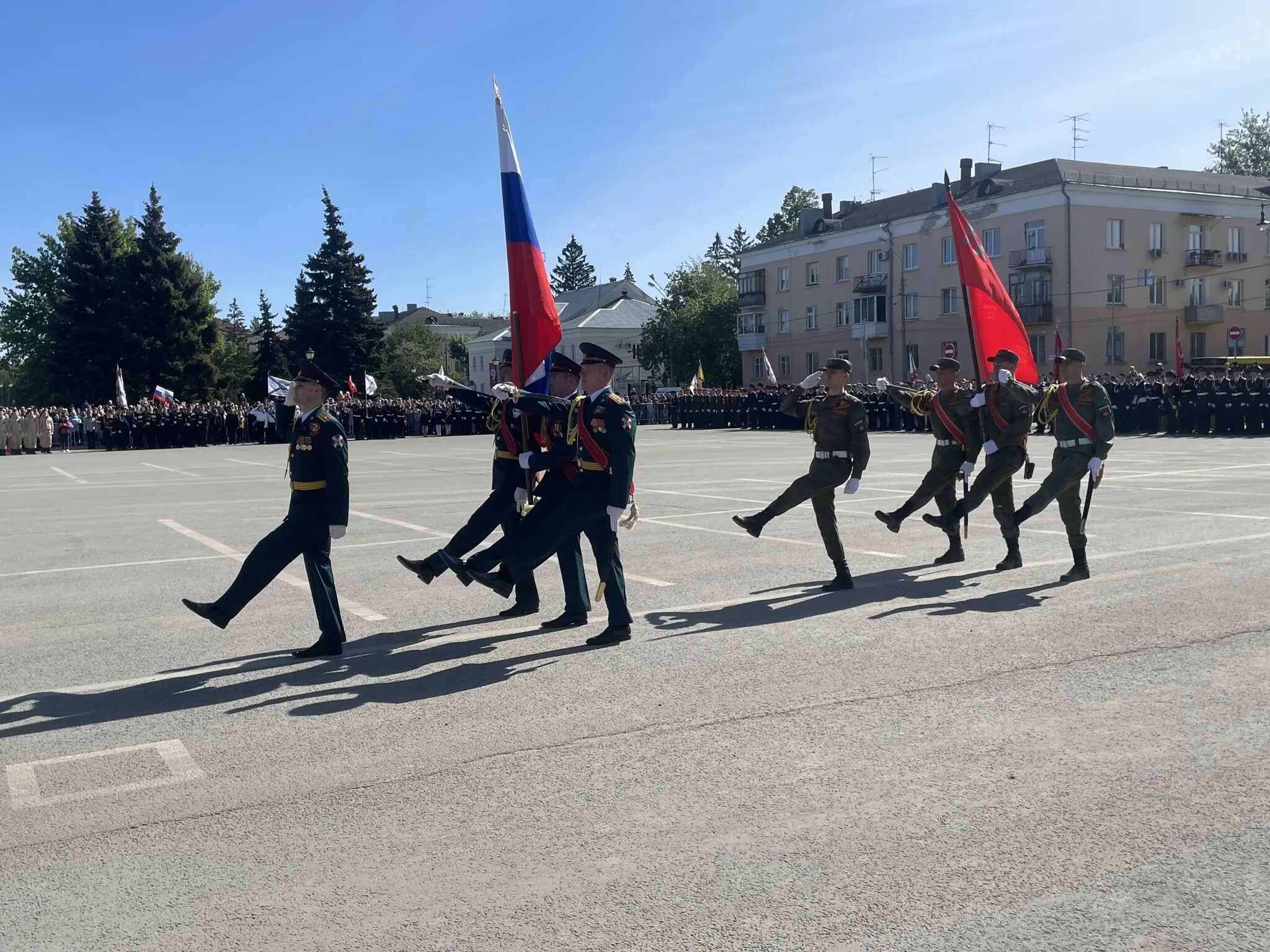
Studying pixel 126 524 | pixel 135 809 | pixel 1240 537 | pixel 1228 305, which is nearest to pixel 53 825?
pixel 135 809

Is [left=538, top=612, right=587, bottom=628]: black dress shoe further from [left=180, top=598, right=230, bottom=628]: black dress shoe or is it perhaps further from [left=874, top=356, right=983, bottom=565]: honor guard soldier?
[left=874, top=356, right=983, bottom=565]: honor guard soldier

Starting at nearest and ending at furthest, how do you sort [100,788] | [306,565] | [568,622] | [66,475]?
1. [100,788]
2. [306,565]
3. [568,622]
4. [66,475]

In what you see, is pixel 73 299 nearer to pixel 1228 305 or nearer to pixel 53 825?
pixel 1228 305

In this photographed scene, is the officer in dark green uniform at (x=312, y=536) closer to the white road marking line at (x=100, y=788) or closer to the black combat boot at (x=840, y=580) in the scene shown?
the white road marking line at (x=100, y=788)

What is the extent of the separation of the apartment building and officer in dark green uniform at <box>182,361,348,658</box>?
52280 millimetres

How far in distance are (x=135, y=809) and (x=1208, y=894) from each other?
383cm

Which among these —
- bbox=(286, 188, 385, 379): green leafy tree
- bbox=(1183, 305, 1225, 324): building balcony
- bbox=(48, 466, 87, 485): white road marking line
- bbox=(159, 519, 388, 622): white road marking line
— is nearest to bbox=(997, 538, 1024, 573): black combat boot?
bbox=(159, 519, 388, 622): white road marking line

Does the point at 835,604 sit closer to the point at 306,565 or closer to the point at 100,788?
the point at 306,565

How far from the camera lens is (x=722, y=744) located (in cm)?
528

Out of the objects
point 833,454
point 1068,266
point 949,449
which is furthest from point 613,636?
point 1068,266

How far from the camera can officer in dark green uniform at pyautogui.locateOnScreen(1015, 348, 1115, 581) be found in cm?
966

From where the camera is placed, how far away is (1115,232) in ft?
188

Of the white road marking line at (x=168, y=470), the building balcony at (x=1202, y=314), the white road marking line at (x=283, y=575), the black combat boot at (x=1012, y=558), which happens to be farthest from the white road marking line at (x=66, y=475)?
the building balcony at (x=1202, y=314)

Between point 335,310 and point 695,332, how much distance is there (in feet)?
79.5
